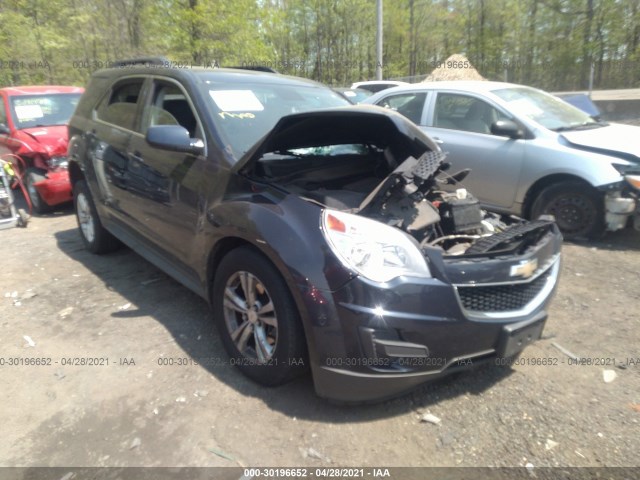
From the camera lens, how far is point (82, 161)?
4.73 meters

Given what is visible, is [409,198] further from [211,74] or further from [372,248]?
[211,74]

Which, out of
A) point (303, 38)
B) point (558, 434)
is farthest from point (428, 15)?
point (558, 434)

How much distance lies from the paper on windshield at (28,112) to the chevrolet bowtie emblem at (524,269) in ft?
25.1

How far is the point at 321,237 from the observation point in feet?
7.44

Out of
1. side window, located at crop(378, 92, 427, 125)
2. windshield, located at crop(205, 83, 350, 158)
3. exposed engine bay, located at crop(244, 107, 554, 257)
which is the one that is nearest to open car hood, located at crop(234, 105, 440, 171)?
exposed engine bay, located at crop(244, 107, 554, 257)

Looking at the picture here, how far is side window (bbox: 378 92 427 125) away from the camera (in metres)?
6.25

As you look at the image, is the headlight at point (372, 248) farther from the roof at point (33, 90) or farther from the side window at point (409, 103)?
the roof at point (33, 90)

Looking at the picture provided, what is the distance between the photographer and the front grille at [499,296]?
232 centimetres

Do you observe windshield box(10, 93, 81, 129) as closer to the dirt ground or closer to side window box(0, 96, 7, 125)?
side window box(0, 96, 7, 125)

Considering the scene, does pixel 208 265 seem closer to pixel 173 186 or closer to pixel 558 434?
pixel 173 186

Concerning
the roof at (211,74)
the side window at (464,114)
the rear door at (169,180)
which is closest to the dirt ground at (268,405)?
the rear door at (169,180)

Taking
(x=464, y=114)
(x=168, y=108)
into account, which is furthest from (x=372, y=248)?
(x=464, y=114)

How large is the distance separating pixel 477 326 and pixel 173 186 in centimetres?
221

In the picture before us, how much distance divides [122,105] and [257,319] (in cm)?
276
